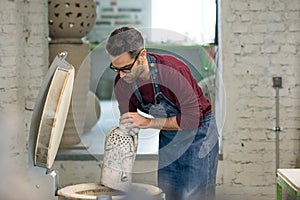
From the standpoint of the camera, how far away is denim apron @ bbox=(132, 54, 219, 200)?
2.19m

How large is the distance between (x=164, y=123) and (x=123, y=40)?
1.25ft

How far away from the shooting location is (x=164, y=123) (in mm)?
2062

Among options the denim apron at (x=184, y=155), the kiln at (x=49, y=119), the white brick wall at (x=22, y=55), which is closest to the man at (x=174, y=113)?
the denim apron at (x=184, y=155)

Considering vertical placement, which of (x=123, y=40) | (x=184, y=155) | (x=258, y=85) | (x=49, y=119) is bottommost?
(x=184, y=155)

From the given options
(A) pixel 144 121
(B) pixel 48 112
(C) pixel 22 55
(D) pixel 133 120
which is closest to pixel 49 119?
(B) pixel 48 112

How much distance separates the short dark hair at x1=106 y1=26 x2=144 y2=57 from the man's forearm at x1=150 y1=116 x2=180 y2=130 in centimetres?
29

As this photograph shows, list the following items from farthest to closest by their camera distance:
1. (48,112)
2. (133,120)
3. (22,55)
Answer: (22,55) < (133,120) < (48,112)

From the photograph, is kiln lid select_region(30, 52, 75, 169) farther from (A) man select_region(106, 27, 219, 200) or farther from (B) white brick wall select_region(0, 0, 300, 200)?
(B) white brick wall select_region(0, 0, 300, 200)

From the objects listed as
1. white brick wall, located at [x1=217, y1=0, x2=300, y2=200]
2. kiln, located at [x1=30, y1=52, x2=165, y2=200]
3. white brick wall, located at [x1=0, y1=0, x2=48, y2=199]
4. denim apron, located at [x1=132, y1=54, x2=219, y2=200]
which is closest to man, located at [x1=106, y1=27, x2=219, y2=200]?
denim apron, located at [x1=132, y1=54, x2=219, y2=200]

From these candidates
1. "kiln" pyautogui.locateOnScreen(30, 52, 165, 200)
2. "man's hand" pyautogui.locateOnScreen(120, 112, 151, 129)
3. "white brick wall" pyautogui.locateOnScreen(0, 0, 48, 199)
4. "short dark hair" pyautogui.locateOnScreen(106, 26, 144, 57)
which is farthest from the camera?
"white brick wall" pyautogui.locateOnScreen(0, 0, 48, 199)

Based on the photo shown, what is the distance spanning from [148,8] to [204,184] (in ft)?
28.6

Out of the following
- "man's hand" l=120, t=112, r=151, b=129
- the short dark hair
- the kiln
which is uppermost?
the short dark hair

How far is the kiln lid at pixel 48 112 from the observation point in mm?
1050

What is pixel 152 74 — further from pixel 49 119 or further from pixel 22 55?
pixel 22 55
